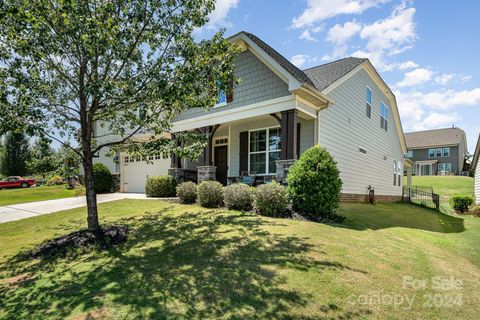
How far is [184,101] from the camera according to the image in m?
6.03

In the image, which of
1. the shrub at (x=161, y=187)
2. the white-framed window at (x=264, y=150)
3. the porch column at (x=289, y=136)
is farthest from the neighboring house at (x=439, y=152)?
the shrub at (x=161, y=187)

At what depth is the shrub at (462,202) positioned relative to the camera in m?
15.7

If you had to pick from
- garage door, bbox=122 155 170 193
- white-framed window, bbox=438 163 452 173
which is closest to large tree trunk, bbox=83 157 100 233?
garage door, bbox=122 155 170 193

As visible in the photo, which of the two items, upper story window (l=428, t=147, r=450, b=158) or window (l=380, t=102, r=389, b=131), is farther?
upper story window (l=428, t=147, r=450, b=158)

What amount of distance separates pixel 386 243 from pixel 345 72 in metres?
8.77

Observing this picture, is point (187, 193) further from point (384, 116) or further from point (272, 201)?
point (384, 116)

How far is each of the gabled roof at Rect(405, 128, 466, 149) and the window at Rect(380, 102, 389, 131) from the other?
1139 inches

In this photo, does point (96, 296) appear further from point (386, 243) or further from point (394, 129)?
point (394, 129)

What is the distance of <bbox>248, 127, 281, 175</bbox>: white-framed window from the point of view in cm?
1165

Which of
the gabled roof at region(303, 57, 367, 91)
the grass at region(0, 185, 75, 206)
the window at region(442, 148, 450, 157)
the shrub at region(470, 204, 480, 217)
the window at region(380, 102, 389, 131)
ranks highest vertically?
the gabled roof at region(303, 57, 367, 91)

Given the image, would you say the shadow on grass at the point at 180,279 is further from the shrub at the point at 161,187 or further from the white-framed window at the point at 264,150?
the shrub at the point at 161,187

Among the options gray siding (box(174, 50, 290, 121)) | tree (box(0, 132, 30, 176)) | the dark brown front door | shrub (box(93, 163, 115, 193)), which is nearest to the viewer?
gray siding (box(174, 50, 290, 121))

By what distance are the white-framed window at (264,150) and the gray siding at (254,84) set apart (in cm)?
172

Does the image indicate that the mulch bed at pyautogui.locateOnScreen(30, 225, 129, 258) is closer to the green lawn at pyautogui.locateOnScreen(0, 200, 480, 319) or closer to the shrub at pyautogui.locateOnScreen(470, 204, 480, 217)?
the green lawn at pyautogui.locateOnScreen(0, 200, 480, 319)
